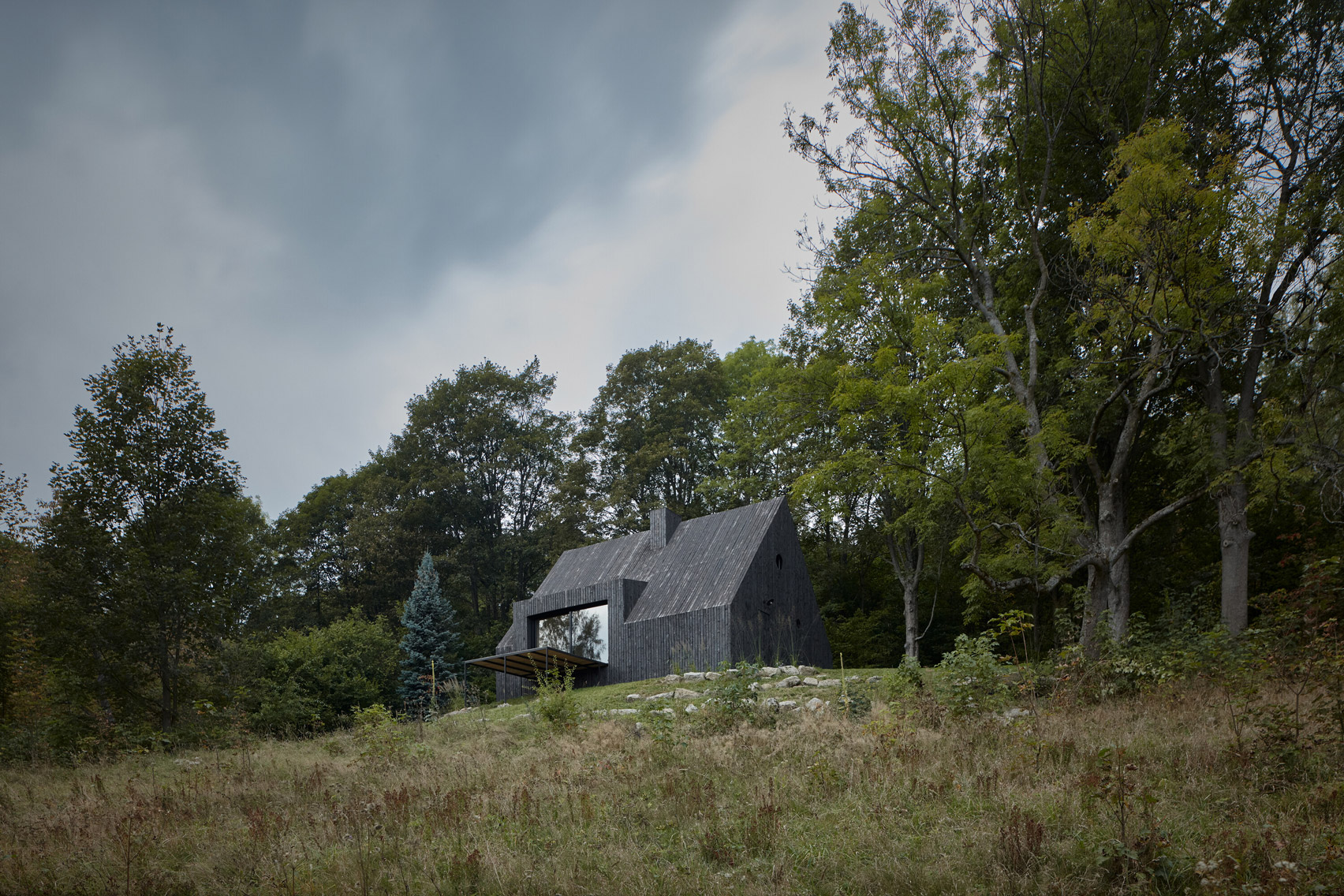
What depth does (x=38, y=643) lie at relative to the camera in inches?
532

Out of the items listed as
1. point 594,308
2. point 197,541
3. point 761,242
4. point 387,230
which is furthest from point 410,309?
point 761,242

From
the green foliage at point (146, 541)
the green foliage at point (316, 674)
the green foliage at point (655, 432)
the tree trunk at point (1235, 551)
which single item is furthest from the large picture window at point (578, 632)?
the tree trunk at point (1235, 551)

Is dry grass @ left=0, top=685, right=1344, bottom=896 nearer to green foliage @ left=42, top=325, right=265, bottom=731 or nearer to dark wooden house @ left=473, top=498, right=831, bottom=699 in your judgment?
green foliage @ left=42, top=325, right=265, bottom=731

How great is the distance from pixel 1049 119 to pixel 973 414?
6.42 metres

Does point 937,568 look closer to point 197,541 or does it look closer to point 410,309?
point 410,309

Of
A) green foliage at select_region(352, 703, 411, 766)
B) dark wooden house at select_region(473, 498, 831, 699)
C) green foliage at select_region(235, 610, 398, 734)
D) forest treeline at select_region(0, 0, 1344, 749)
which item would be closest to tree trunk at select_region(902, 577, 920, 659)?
forest treeline at select_region(0, 0, 1344, 749)

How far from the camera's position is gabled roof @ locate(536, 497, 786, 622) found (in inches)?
703

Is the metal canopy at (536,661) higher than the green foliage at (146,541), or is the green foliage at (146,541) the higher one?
the green foliage at (146,541)

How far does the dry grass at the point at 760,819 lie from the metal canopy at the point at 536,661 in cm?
1068

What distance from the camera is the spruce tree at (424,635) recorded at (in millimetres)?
25359

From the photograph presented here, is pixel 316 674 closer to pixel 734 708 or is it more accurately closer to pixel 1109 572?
pixel 734 708

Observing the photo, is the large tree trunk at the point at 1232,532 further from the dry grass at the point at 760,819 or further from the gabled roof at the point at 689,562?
the gabled roof at the point at 689,562

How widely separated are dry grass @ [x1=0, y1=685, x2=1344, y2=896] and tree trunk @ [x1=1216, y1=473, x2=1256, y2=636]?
5.45 m

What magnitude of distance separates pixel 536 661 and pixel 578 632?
1.43 meters
